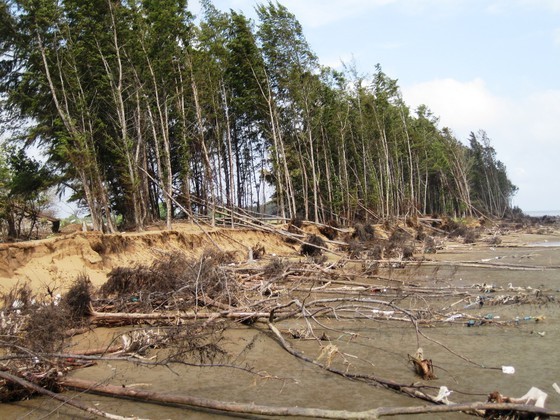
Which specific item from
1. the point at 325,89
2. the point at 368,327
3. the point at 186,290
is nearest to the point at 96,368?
the point at 186,290

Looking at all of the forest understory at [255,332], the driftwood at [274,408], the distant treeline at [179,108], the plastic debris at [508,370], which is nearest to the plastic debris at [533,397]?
the forest understory at [255,332]

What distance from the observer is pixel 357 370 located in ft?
18.3

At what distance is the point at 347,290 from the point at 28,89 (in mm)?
16645

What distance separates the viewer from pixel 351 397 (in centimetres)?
472

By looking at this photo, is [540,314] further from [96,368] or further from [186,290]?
[96,368]

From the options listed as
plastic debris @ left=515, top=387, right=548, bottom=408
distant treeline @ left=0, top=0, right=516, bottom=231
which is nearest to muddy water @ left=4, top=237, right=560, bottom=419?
plastic debris @ left=515, top=387, right=548, bottom=408

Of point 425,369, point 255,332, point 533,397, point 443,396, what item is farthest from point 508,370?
point 255,332

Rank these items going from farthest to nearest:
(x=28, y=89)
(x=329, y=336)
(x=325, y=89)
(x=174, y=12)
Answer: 1. (x=325, y=89)
2. (x=174, y=12)
3. (x=28, y=89)
4. (x=329, y=336)

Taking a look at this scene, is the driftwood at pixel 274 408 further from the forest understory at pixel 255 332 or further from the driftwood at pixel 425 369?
the driftwood at pixel 425 369

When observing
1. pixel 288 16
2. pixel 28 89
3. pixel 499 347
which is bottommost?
pixel 499 347

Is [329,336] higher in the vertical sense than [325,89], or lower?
lower

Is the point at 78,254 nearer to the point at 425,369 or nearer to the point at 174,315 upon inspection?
the point at 174,315

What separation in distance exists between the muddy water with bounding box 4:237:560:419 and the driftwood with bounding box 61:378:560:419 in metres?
0.12

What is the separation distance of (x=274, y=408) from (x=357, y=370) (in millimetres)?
1935
